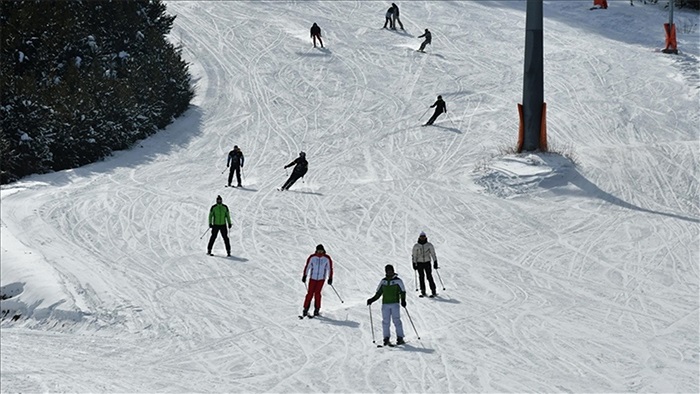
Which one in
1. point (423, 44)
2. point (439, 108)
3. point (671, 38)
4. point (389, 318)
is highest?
point (671, 38)

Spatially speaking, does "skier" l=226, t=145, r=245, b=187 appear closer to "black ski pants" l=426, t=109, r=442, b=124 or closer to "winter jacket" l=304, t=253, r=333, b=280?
"black ski pants" l=426, t=109, r=442, b=124

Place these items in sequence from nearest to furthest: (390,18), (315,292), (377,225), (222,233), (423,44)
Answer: (315,292) → (222,233) → (377,225) → (423,44) → (390,18)

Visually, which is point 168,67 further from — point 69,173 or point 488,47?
point 488,47

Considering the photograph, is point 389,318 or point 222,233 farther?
point 222,233

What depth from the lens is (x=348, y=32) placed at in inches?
1842

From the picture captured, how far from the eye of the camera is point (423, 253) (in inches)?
733

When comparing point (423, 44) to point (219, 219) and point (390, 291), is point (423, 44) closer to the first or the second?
point (219, 219)

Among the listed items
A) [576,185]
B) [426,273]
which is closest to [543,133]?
[576,185]

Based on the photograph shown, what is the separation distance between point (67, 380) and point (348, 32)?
34026 mm

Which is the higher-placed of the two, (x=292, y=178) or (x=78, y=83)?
(x=78, y=83)

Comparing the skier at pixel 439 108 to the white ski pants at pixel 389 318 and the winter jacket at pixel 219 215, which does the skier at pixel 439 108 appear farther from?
the white ski pants at pixel 389 318

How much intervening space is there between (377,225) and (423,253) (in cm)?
653

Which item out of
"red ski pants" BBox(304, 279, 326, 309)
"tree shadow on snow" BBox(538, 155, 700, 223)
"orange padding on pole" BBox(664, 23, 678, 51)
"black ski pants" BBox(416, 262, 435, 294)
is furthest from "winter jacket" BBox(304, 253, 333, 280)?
"orange padding on pole" BBox(664, 23, 678, 51)

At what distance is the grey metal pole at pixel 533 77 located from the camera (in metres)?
28.7
